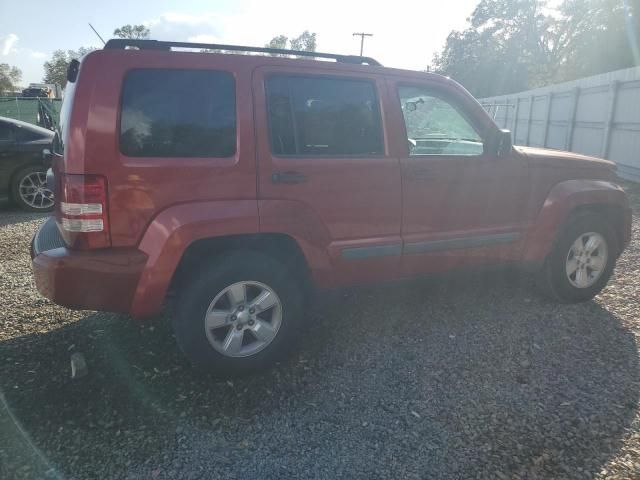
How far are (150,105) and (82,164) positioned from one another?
0.49 meters

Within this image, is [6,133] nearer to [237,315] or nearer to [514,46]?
[237,315]

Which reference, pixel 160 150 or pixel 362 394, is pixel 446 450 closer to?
pixel 362 394

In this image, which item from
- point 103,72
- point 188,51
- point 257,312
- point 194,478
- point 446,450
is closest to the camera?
point 194,478

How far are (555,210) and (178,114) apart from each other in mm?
3009

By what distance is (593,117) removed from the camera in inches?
534

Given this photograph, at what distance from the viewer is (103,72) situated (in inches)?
106

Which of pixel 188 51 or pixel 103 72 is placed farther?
pixel 188 51

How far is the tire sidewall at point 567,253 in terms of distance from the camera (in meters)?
4.18

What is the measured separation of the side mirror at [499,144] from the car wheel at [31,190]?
22.1ft

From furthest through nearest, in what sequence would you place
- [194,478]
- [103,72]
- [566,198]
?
1. [566,198]
2. [103,72]
3. [194,478]

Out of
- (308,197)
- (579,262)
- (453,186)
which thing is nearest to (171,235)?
(308,197)

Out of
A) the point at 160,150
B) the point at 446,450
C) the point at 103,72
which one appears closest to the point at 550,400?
the point at 446,450

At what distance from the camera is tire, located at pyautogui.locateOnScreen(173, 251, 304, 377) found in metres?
2.94

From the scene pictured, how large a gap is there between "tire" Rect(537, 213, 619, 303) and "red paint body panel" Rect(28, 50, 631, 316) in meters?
0.18
